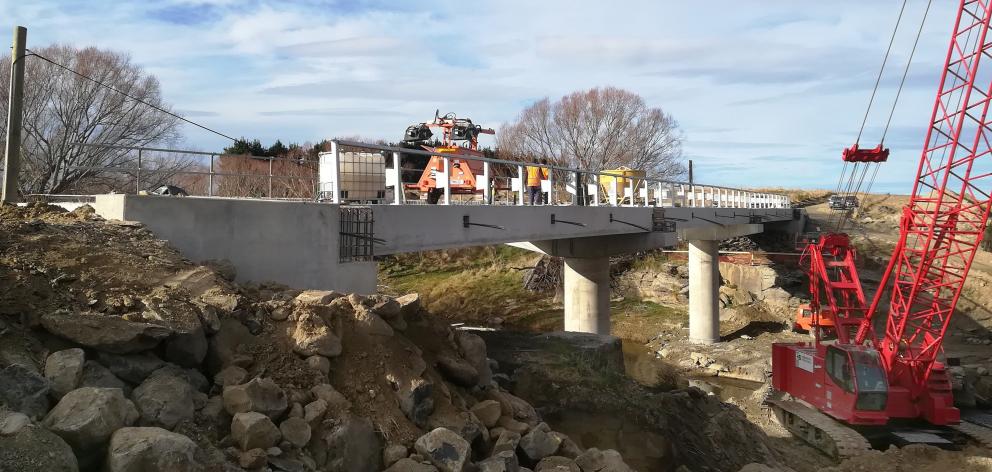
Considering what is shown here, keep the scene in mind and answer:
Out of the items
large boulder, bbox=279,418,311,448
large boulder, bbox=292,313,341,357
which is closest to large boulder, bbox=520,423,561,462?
large boulder, bbox=292,313,341,357

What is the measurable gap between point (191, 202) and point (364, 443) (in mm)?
3218

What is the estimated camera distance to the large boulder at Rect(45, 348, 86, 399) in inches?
167

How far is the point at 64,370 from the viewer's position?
14.1 feet

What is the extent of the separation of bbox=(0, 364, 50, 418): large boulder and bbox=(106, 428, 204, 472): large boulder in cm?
55

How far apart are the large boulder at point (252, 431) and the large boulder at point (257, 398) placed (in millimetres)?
122

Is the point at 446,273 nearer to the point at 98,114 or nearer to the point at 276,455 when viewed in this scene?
the point at 98,114

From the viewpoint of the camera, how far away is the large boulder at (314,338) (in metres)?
5.73

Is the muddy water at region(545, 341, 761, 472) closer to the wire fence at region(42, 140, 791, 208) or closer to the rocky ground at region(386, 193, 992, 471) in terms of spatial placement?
the wire fence at region(42, 140, 791, 208)

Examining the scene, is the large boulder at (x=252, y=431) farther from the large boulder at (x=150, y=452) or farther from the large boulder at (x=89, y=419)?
the large boulder at (x=89, y=419)

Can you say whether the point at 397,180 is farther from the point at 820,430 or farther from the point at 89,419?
the point at 820,430

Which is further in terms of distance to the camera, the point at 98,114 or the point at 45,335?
the point at 98,114

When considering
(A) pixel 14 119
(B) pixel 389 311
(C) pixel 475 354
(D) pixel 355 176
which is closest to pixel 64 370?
(B) pixel 389 311

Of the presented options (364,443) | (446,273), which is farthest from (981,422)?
(446,273)

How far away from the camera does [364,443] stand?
209 inches
